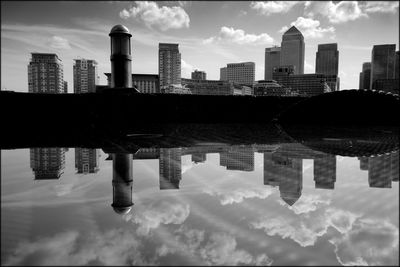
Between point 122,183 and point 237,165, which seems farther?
point 237,165

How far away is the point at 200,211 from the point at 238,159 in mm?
2324

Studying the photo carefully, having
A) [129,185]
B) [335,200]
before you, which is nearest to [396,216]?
[335,200]

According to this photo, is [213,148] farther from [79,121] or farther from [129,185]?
[79,121]

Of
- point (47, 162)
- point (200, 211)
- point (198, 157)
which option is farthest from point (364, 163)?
point (47, 162)

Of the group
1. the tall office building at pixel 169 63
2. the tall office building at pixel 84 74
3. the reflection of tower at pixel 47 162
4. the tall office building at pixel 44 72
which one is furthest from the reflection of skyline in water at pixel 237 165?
the tall office building at pixel 84 74

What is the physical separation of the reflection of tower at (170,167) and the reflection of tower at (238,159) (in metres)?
0.71

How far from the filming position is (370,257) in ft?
5.29

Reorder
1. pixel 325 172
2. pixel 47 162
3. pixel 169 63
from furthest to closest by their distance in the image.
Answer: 1. pixel 169 63
2. pixel 47 162
3. pixel 325 172

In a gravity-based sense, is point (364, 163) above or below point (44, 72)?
below

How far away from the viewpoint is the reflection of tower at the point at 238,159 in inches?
160

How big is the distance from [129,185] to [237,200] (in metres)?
1.20

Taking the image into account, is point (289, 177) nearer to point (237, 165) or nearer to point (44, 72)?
point (237, 165)

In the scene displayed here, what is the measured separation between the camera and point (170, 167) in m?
4.00

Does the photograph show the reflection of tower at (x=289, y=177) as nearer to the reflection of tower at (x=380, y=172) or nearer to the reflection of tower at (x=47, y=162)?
the reflection of tower at (x=380, y=172)
